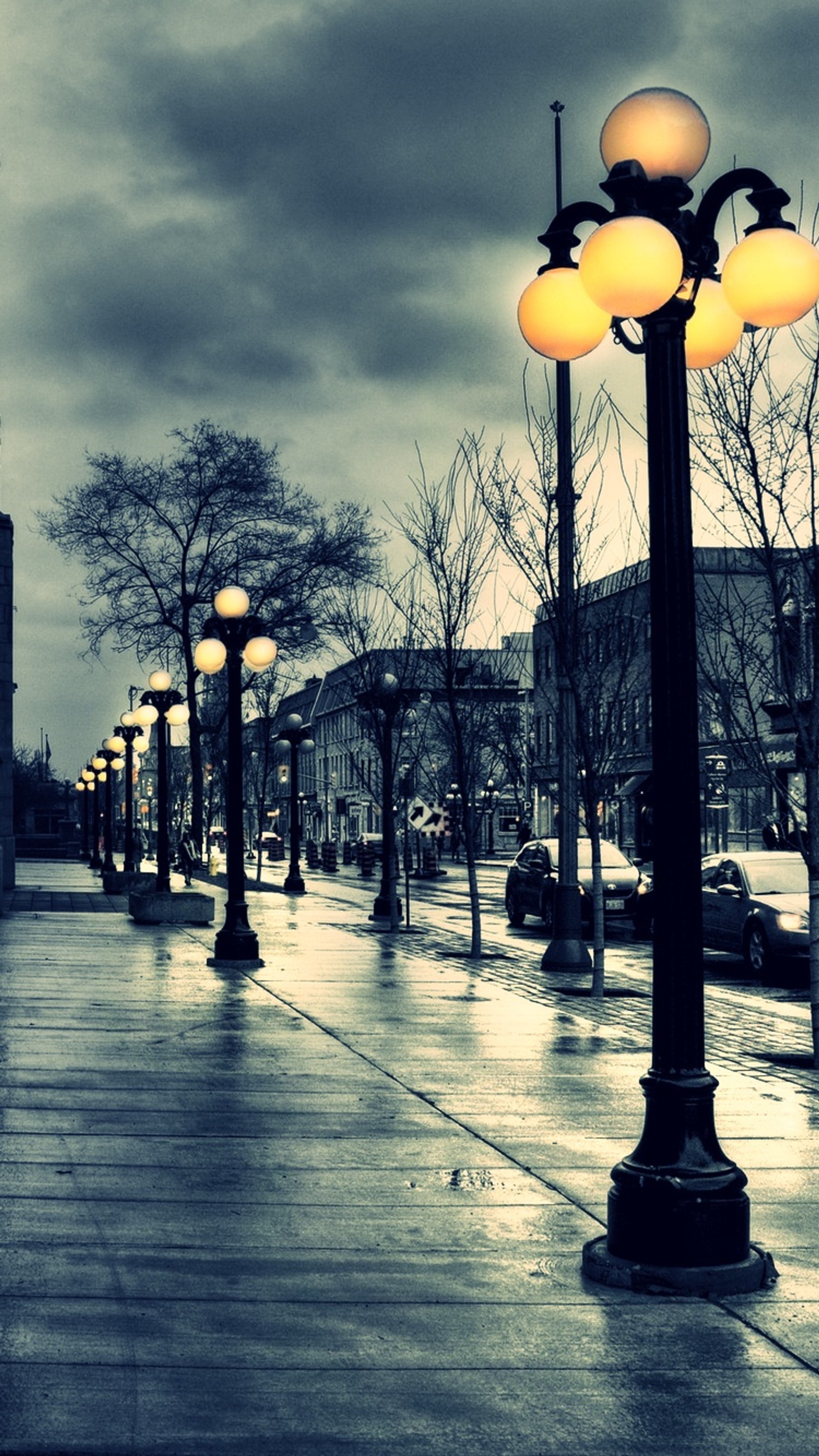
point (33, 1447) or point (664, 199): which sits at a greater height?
point (664, 199)

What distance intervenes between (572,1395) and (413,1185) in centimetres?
281

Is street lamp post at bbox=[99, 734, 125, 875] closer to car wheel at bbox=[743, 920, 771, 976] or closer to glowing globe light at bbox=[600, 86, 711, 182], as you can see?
car wheel at bbox=[743, 920, 771, 976]

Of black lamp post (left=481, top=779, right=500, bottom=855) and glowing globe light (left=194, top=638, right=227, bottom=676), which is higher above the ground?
glowing globe light (left=194, top=638, right=227, bottom=676)

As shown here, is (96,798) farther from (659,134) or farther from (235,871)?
(659,134)

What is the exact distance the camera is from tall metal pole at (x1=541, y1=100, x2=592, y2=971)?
1691 centimetres

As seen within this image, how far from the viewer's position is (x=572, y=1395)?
4.69 meters

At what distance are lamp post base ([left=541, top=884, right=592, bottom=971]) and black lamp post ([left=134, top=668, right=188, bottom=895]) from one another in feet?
32.2

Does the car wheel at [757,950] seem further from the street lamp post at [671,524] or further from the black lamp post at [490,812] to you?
the black lamp post at [490,812]

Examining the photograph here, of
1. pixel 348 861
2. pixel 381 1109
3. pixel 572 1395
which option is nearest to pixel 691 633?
pixel 572 1395

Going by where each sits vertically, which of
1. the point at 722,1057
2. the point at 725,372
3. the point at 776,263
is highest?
the point at 725,372

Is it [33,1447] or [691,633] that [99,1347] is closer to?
[33,1447]

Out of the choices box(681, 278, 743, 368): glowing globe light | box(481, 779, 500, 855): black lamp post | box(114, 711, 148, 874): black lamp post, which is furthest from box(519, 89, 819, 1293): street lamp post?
box(481, 779, 500, 855): black lamp post

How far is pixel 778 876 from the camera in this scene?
20.0 m

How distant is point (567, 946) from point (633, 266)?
13817 millimetres
